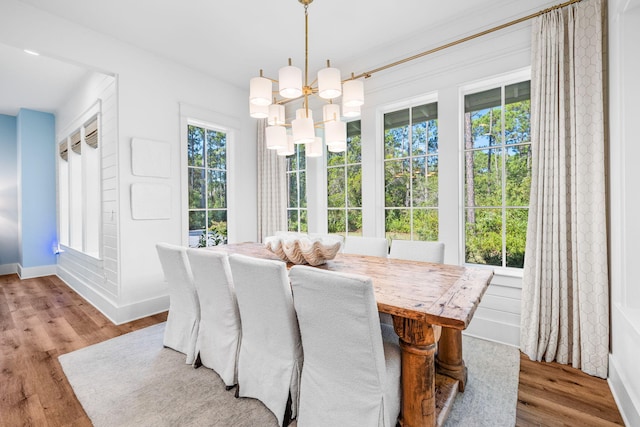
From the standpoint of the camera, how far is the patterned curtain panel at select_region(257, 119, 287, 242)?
4.30 meters

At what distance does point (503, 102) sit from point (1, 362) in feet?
15.6

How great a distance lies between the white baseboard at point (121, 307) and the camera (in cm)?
318

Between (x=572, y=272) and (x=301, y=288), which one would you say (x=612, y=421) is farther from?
(x=301, y=288)

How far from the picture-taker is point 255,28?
2982 millimetres

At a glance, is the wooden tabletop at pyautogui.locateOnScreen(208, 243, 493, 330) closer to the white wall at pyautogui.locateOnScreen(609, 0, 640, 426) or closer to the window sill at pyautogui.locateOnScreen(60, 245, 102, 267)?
the white wall at pyautogui.locateOnScreen(609, 0, 640, 426)

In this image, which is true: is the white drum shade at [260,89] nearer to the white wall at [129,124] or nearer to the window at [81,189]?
the white wall at [129,124]

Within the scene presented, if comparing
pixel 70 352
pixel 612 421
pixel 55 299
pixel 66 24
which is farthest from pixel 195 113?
pixel 612 421

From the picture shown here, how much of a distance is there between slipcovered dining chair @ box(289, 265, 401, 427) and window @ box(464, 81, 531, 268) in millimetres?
1869

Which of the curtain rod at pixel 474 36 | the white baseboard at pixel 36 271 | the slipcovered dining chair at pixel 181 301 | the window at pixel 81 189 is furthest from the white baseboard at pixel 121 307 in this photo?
the curtain rod at pixel 474 36

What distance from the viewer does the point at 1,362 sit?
7.82 ft

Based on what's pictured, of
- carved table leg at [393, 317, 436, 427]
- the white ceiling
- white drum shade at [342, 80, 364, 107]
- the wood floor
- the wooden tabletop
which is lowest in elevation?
the wood floor

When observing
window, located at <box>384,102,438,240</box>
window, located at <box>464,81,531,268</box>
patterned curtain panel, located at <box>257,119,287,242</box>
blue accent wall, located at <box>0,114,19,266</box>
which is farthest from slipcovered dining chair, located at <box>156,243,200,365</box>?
blue accent wall, located at <box>0,114,19,266</box>

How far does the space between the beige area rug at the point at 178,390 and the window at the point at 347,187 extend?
6.02 ft

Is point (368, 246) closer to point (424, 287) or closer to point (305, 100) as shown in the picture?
point (424, 287)
